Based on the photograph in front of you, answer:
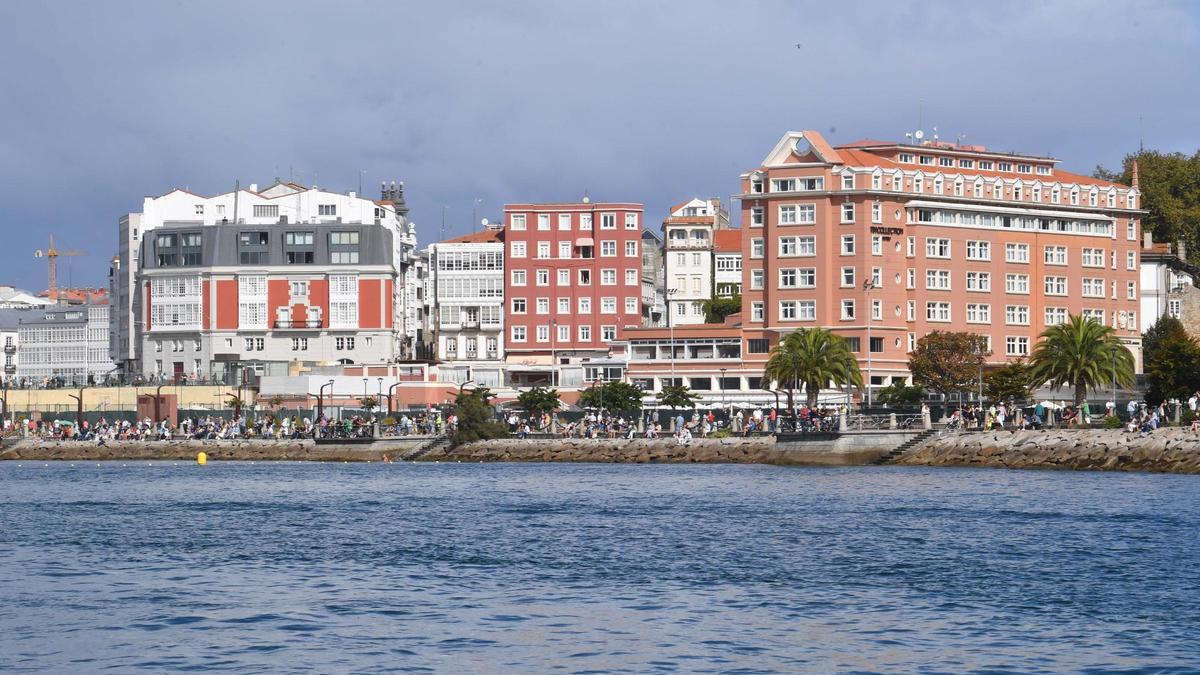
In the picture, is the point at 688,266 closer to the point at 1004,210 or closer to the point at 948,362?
the point at 1004,210

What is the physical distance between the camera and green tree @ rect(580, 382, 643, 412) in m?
113

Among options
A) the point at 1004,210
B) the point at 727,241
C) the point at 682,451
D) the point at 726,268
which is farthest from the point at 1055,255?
the point at 682,451

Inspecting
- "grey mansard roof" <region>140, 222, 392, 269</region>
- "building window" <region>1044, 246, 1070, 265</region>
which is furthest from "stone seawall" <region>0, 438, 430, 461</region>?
"building window" <region>1044, 246, 1070, 265</region>

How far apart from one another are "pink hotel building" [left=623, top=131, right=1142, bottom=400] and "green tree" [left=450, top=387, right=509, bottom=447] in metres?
23.7

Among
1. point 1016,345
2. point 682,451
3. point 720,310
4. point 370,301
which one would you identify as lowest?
point 682,451

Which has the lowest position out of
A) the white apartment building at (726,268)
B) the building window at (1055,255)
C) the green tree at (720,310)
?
the green tree at (720,310)

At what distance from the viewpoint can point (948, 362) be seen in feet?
366

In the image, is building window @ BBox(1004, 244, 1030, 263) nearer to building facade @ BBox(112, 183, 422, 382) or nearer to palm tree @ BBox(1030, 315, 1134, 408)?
palm tree @ BBox(1030, 315, 1134, 408)

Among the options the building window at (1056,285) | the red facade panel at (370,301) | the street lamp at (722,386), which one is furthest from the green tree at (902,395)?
the red facade panel at (370,301)

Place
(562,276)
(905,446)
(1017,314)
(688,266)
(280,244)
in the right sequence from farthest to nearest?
(688,266), (280,244), (562,276), (1017,314), (905,446)

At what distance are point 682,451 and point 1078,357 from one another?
68.9ft

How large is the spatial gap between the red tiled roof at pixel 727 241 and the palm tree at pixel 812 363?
56.9 m

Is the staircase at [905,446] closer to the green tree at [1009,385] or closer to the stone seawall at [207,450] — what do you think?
the green tree at [1009,385]

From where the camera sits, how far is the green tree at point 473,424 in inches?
3915
